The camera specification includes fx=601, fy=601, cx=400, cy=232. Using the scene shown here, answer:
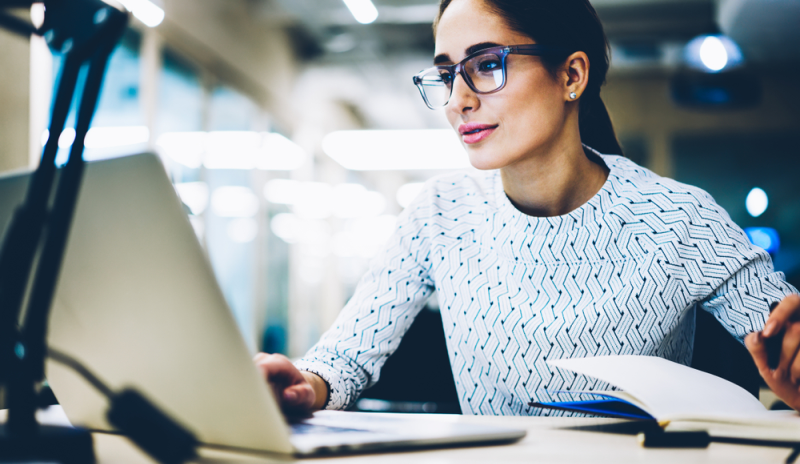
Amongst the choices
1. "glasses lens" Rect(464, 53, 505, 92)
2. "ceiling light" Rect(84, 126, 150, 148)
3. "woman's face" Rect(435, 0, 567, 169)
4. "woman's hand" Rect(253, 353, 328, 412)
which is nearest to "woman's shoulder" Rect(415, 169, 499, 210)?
"woman's face" Rect(435, 0, 567, 169)

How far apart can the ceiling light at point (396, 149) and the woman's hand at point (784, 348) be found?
753 centimetres

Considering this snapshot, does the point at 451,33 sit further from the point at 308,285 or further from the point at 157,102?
the point at 308,285

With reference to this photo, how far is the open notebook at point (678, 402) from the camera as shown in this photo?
0.62m

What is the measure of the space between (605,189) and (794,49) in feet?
17.6

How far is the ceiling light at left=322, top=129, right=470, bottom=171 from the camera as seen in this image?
8.75m

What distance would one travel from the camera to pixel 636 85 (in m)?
7.21

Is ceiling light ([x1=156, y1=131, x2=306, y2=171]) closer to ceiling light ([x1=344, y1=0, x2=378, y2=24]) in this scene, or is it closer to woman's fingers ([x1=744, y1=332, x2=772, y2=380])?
ceiling light ([x1=344, y1=0, x2=378, y2=24])

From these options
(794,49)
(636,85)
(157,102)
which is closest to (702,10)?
(794,49)

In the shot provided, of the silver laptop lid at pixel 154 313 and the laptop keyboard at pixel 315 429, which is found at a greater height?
the silver laptop lid at pixel 154 313

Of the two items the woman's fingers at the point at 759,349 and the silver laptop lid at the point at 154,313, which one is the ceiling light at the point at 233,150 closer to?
the silver laptop lid at the point at 154,313

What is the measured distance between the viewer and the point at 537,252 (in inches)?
41.9

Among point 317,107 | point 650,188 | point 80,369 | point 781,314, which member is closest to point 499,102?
point 650,188

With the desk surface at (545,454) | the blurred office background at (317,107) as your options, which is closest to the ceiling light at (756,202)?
the blurred office background at (317,107)

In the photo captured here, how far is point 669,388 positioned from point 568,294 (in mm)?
359
